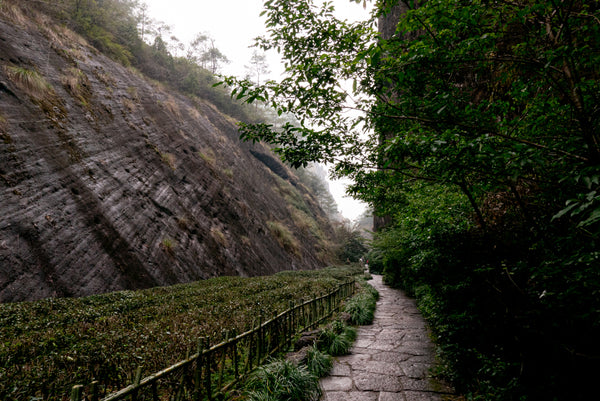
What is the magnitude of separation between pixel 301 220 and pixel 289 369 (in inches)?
1066

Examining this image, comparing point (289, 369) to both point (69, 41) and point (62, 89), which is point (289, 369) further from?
point (69, 41)

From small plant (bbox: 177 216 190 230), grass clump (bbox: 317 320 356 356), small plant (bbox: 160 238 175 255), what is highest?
small plant (bbox: 177 216 190 230)

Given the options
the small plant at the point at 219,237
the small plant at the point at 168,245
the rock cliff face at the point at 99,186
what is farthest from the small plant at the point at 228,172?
the small plant at the point at 168,245

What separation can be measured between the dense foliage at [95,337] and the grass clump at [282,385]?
695mm

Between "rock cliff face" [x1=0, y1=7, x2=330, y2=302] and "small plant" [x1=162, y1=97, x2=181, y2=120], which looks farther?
"small plant" [x1=162, y1=97, x2=181, y2=120]

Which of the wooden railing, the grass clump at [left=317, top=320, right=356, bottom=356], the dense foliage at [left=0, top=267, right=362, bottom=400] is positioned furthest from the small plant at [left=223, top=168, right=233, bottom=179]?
the grass clump at [left=317, top=320, right=356, bottom=356]

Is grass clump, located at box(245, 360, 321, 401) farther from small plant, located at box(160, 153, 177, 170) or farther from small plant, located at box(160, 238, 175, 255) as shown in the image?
small plant, located at box(160, 153, 177, 170)

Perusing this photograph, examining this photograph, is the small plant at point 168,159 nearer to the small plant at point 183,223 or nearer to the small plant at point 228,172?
the small plant at point 183,223

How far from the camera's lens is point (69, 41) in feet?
51.5

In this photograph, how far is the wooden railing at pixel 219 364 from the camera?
2436 mm

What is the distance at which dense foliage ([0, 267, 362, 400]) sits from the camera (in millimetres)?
2959

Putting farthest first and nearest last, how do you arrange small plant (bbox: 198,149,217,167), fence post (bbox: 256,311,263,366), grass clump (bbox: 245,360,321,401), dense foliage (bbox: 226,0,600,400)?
1. small plant (bbox: 198,149,217,167)
2. fence post (bbox: 256,311,263,366)
3. grass clump (bbox: 245,360,321,401)
4. dense foliage (bbox: 226,0,600,400)

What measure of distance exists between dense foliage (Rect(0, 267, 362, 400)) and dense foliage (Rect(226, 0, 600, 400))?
293 cm

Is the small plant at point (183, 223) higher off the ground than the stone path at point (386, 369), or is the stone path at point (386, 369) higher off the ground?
the small plant at point (183, 223)
